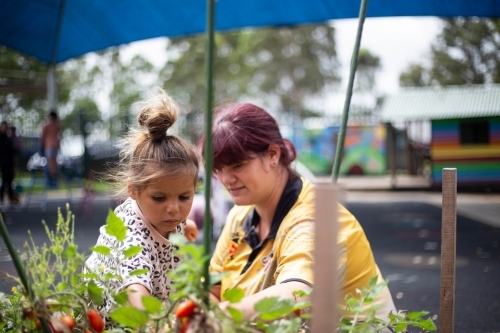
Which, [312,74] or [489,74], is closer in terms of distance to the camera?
[489,74]

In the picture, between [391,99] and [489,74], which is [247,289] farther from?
[489,74]

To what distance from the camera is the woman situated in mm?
1801

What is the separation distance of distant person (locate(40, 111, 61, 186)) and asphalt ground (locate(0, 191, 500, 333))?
0.63 m

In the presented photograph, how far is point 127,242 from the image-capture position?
169 cm

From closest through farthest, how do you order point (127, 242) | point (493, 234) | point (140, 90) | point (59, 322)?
point (59, 322) → point (127, 242) → point (493, 234) → point (140, 90)

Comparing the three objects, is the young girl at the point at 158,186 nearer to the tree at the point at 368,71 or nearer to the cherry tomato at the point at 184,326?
the cherry tomato at the point at 184,326

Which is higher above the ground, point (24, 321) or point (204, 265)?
point (204, 265)

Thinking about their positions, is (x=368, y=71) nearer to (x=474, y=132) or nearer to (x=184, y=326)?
(x=474, y=132)

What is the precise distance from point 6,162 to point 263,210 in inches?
353

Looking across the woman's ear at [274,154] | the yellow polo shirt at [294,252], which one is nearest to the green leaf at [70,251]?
the yellow polo shirt at [294,252]

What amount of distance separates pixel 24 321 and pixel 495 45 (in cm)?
2557

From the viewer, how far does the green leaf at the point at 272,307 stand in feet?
2.94

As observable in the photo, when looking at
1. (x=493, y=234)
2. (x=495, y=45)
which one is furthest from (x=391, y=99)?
(x=495, y=45)

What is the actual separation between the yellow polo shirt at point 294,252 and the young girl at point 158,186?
0.88 feet
